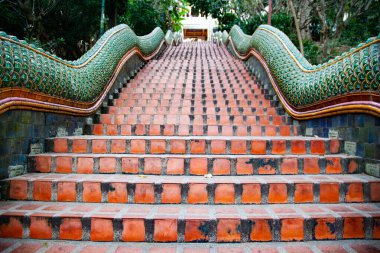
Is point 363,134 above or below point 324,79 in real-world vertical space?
below

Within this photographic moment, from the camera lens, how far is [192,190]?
2.61 metres

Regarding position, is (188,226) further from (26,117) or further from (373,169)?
(26,117)

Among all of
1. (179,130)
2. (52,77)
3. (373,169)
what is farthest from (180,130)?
(373,169)

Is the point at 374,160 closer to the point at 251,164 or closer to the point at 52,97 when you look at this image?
the point at 251,164

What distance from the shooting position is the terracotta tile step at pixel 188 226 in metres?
2.25

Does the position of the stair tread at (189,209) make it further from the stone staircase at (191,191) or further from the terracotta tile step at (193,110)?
the terracotta tile step at (193,110)

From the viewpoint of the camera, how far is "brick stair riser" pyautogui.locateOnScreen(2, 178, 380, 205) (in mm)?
2611

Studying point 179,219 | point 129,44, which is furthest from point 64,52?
point 179,219

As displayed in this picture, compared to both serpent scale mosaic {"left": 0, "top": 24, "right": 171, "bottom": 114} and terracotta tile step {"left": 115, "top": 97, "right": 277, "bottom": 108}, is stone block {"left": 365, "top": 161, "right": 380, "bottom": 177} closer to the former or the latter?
terracotta tile step {"left": 115, "top": 97, "right": 277, "bottom": 108}

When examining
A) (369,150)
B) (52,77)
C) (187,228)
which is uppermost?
(52,77)

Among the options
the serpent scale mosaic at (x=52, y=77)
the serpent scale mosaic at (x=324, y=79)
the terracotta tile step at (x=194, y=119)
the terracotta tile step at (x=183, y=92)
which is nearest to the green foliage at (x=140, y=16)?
the serpent scale mosaic at (x=52, y=77)

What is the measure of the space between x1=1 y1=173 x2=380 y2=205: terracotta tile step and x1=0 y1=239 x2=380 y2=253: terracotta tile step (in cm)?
45

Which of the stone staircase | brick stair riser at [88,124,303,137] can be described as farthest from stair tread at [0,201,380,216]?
brick stair riser at [88,124,303,137]

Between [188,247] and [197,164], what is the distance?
95 centimetres
